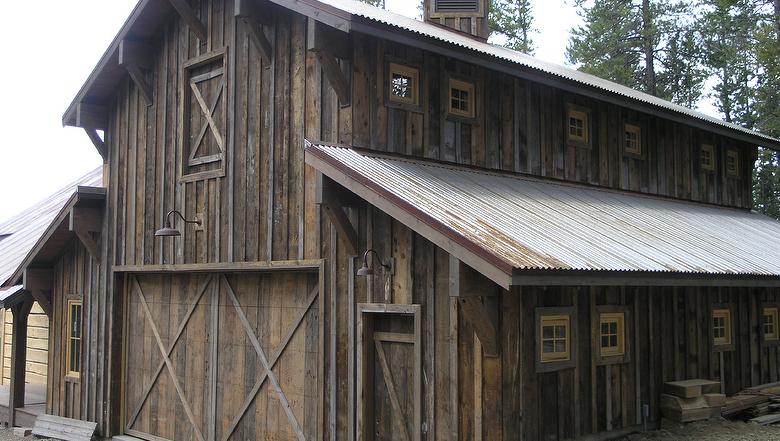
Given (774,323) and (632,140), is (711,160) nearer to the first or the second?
(632,140)

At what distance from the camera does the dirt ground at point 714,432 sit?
10.6 metres

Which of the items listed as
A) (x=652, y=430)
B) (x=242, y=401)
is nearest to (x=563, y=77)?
(x=652, y=430)

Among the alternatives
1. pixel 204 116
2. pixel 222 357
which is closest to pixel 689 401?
pixel 222 357

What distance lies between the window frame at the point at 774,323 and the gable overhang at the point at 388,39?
3.62 m

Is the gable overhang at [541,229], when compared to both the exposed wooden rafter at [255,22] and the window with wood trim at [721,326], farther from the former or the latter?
the exposed wooden rafter at [255,22]

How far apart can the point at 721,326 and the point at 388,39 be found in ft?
23.6

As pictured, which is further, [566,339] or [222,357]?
[222,357]

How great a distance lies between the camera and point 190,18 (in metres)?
12.6

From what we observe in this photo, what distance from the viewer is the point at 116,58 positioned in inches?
546

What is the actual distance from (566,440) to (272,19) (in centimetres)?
656

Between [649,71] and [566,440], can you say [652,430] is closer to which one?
[566,440]

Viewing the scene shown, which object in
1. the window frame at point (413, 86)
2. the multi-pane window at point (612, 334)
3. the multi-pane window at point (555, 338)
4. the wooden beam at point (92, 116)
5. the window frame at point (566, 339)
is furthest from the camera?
the wooden beam at point (92, 116)

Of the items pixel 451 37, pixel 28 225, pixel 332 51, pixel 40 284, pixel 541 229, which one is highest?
pixel 451 37

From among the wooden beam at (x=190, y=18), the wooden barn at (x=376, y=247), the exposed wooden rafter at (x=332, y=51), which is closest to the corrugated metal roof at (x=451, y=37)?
the wooden barn at (x=376, y=247)
